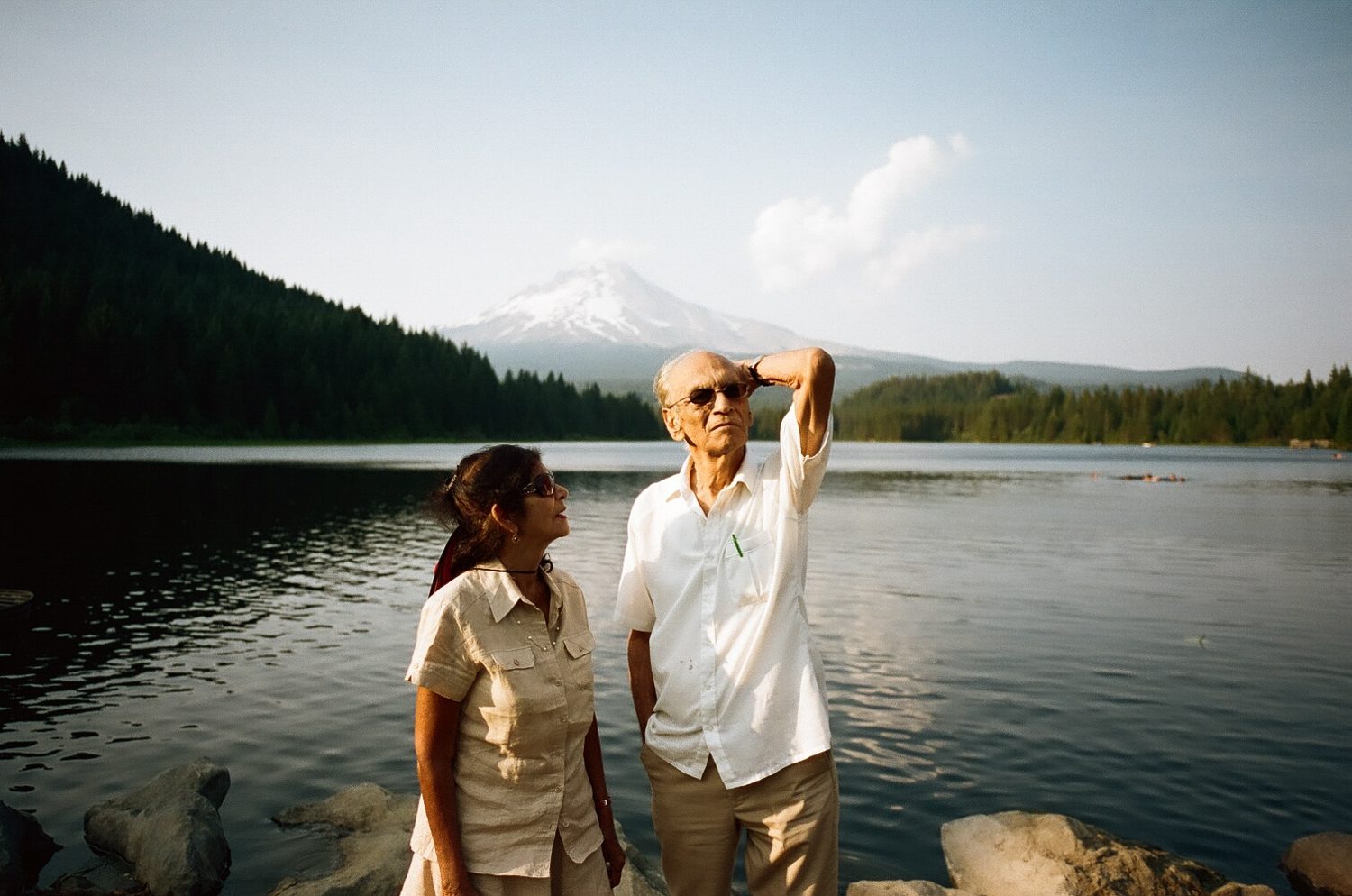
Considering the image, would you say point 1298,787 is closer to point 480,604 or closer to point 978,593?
point 480,604

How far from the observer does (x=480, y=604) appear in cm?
343

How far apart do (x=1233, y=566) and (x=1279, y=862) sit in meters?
20.6

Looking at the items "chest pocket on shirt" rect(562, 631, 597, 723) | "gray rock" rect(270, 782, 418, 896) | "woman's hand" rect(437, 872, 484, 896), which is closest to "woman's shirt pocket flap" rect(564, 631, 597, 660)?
"chest pocket on shirt" rect(562, 631, 597, 723)

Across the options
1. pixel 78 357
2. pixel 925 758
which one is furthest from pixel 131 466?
pixel 925 758

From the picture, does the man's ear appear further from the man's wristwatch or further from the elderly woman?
the elderly woman

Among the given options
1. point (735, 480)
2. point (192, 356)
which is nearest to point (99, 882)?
point (735, 480)

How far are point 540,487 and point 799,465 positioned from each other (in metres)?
0.99

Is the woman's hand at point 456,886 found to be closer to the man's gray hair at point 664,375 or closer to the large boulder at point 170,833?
the man's gray hair at point 664,375

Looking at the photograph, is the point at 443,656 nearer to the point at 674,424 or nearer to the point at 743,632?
the point at 743,632

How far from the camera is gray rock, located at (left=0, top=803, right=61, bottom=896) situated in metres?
6.84

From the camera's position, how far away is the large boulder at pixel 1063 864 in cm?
666

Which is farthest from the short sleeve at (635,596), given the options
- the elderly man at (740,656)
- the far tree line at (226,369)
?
the far tree line at (226,369)

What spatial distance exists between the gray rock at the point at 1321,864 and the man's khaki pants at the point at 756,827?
592 centimetres

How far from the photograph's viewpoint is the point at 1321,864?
24.3 feet
